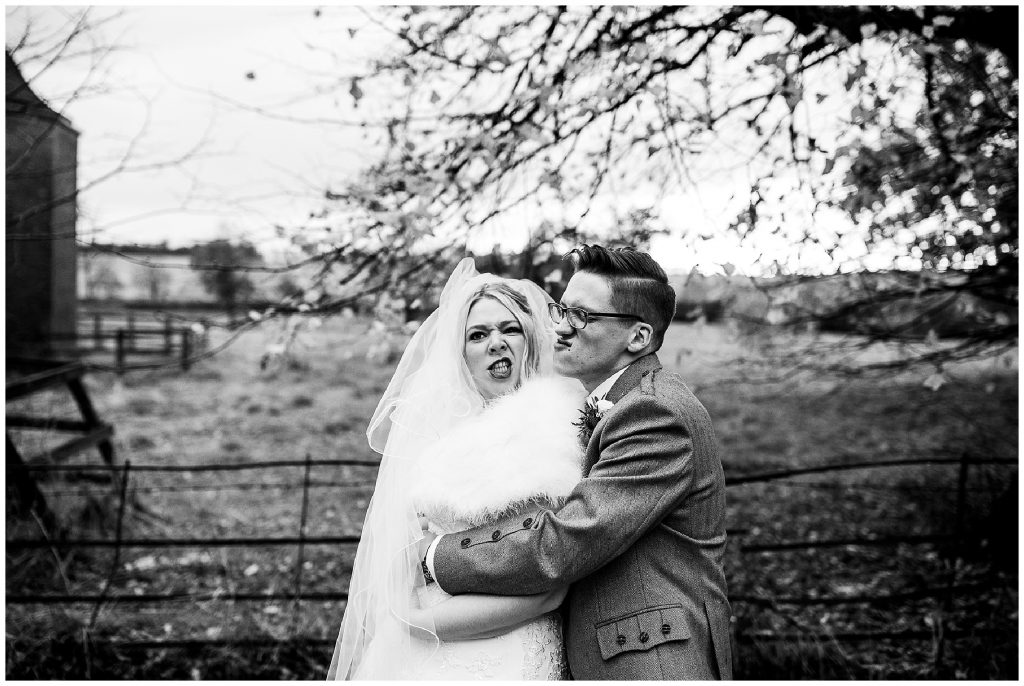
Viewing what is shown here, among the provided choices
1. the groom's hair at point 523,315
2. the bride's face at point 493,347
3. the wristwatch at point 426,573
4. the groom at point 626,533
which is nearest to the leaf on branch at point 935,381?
the groom at point 626,533

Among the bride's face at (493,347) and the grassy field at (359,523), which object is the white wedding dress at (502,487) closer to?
the bride's face at (493,347)

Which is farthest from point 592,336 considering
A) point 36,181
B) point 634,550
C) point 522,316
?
point 36,181

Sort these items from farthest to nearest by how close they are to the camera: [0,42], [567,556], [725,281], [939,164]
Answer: [939,164] → [725,281] → [0,42] → [567,556]

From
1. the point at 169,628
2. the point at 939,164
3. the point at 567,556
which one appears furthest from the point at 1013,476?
the point at 169,628

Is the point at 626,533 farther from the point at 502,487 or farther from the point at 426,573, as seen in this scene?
the point at 426,573

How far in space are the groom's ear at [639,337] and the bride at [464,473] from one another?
25 centimetres

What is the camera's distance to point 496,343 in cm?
257

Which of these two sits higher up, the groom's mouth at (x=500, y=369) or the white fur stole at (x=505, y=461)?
the groom's mouth at (x=500, y=369)

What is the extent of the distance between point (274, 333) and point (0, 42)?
2.14m

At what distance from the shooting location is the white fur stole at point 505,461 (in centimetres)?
217

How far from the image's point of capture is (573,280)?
7.71 feet

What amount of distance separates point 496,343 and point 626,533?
0.86 metres

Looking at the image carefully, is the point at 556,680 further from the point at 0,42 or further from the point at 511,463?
the point at 0,42

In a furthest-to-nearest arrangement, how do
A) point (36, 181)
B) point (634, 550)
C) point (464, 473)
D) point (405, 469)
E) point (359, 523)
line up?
point (359, 523), point (36, 181), point (405, 469), point (464, 473), point (634, 550)
